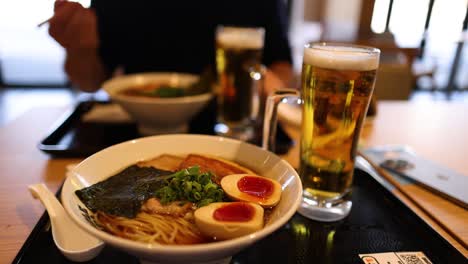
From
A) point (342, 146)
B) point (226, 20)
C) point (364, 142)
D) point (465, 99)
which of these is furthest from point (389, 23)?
point (342, 146)

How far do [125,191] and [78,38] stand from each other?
0.77m

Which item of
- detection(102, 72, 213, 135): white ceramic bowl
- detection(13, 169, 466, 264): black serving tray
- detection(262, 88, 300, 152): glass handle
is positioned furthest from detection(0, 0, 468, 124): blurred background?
Result: detection(13, 169, 466, 264): black serving tray

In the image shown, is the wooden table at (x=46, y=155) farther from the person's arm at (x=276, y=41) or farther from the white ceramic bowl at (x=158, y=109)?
the person's arm at (x=276, y=41)

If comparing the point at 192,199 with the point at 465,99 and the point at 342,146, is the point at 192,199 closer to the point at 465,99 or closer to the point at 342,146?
the point at 342,146

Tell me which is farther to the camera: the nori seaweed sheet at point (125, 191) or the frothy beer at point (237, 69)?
the frothy beer at point (237, 69)

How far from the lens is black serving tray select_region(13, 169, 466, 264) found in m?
0.77

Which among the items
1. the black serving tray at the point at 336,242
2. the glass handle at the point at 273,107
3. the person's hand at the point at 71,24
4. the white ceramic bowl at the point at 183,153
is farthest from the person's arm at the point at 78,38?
the glass handle at the point at 273,107

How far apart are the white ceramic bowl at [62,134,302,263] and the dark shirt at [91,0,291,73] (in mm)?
1373

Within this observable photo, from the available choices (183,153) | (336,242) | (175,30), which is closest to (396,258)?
(336,242)

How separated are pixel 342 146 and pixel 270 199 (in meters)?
0.33

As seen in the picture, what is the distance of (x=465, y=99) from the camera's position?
635 centimetres

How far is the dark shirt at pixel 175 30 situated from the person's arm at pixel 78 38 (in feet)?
1.43

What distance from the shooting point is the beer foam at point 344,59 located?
876mm

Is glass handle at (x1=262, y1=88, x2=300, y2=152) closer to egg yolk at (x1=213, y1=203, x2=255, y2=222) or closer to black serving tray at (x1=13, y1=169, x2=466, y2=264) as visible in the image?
black serving tray at (x1=13, y1=169, x2=466, y2=264)
